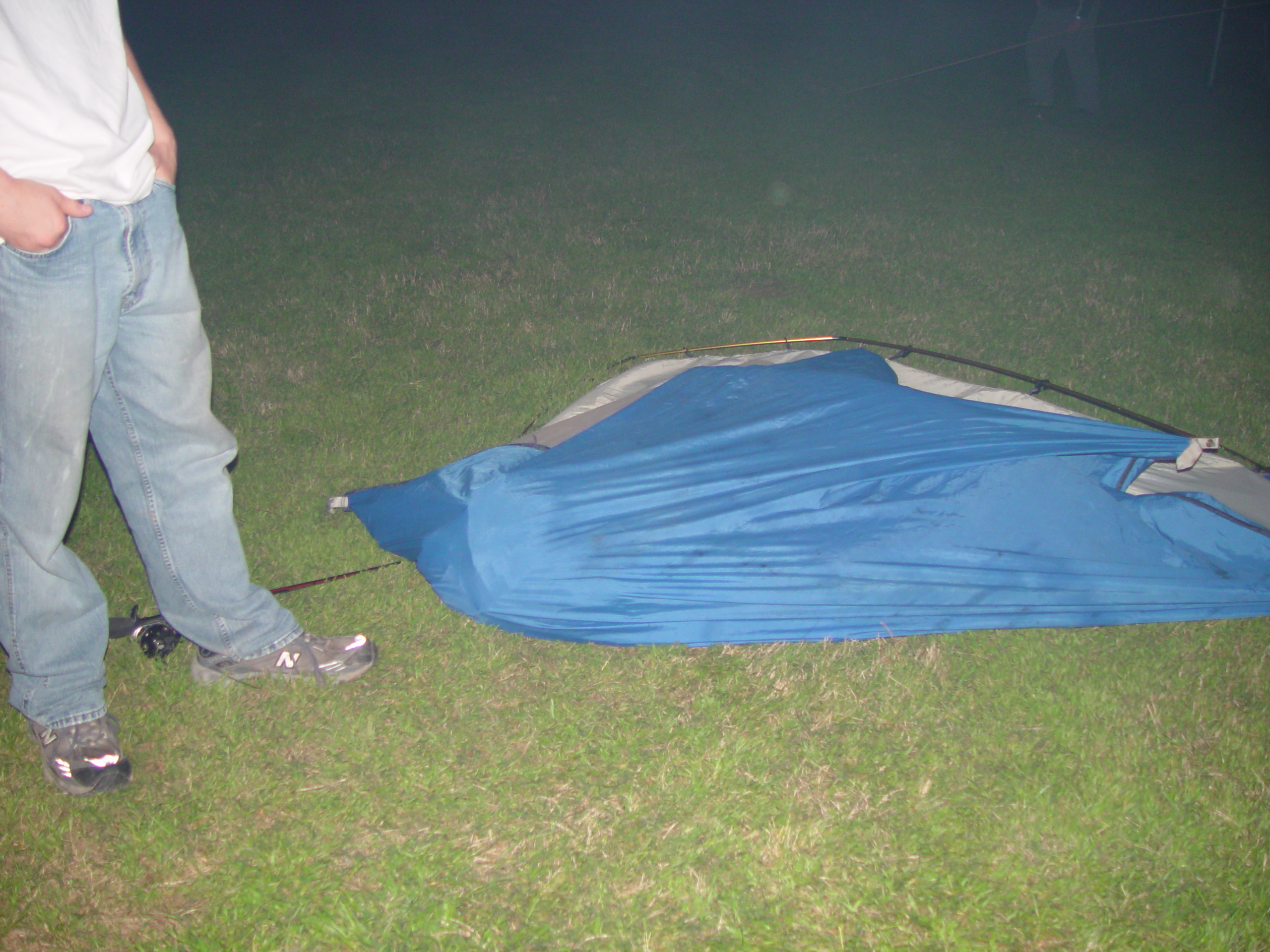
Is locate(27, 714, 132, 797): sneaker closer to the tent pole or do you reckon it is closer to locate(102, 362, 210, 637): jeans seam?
locate(102, 362, 210, 637): jeans seam

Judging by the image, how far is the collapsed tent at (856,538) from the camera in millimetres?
2551

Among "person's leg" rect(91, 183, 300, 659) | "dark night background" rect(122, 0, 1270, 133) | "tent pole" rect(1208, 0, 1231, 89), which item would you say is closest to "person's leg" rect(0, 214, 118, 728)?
"person's leg" rect(91, 183, 300, 659)

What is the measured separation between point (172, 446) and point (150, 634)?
75cm

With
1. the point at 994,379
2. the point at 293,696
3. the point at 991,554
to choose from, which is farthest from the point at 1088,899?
the point at 994,379

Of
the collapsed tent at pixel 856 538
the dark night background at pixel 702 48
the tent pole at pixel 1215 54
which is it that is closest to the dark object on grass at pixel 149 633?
the collapsed tent at pixel 856 538

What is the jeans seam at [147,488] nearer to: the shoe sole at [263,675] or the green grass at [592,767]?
the shoe sole at [263,675]

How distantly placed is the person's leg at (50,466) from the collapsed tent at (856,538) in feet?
3.11

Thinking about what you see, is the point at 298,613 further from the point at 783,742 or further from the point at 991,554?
the point at 991,554

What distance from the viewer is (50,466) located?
1.83 meters

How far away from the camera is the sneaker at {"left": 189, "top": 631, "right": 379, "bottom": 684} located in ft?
7.72

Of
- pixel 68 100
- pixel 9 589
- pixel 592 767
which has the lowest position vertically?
pixel 592 767

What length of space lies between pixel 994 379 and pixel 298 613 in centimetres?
336

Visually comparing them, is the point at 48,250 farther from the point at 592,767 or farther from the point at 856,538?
the point at 856,538

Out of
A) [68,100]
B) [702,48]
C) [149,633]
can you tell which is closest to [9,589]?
[149,633]
